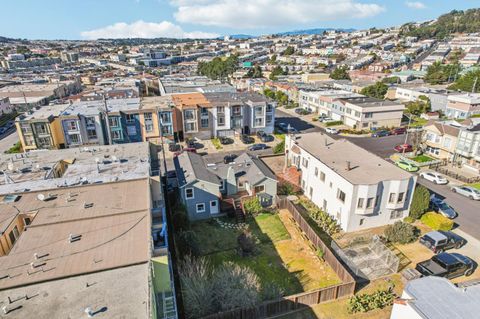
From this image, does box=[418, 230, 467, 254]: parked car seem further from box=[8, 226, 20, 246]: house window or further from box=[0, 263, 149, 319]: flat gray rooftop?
Result: box=[8, 226, 20, 246]: house window

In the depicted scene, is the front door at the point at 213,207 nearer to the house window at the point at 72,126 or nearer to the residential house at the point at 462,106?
the house window at the point at 72,126

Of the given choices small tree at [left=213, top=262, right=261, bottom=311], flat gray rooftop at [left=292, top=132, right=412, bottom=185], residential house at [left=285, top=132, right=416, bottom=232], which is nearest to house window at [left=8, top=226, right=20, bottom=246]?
small tree at [left=213, top=262, right=261, bottom=311]

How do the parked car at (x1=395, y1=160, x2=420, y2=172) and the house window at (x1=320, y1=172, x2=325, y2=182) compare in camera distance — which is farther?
the parked car at (x1=395, y1=160, x2=420, y2=172)

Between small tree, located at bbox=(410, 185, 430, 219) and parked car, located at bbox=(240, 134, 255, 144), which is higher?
small tree, located at bbox=(410, 185, 430, 219)

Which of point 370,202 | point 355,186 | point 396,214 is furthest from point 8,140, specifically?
point 396,214

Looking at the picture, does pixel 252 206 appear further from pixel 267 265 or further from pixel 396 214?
pixel 396 214

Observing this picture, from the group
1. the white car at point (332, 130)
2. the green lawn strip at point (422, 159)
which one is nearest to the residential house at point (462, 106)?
the green lawn strip at point (422, 159)

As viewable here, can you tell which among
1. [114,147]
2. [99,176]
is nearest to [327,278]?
[99,176]
